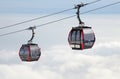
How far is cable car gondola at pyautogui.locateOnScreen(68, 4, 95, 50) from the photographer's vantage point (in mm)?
30109

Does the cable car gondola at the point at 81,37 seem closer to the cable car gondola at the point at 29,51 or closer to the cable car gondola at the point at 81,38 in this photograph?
the cable car gondola at the point at 81,38

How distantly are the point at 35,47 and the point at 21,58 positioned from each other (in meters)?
1.91

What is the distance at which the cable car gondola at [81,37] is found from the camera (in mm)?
30109

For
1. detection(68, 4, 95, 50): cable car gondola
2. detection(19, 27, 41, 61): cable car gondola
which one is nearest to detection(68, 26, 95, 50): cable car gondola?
detection(68, 4, 95, 50): cable car gondola

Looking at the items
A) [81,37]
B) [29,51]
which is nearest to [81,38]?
[81,37]

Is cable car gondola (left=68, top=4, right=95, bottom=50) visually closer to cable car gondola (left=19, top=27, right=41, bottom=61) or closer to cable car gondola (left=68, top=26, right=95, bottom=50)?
cable car gondola (left=68, top=26, right=95, bottom=50)

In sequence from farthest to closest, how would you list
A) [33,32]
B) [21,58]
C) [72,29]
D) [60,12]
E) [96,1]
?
[21,58]
[33,32]
[72,29]
[60,12]
[96,1]

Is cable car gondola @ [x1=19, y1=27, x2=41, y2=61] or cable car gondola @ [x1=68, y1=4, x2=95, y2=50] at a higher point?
cable car gondola @ [x1=68, y1=4, x2=95, y2=50]

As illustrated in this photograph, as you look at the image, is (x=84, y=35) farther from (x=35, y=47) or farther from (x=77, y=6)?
(x=35, y=47)

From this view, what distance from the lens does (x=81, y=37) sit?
1189 inches

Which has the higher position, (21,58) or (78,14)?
(78,14)

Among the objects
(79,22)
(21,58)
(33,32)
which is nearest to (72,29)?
(79,22)

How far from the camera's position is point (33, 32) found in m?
35.5

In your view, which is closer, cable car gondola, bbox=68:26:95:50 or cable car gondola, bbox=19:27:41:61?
cable car gondola, bbox=68:26:95:50
